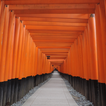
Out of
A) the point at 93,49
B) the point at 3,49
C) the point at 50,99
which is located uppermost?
the point at 93,49

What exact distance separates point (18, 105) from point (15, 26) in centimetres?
395

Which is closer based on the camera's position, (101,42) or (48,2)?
(101,42)

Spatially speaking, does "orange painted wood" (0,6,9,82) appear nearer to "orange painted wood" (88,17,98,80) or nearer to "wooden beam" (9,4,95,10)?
"wooden beam" (9,4,95,10)

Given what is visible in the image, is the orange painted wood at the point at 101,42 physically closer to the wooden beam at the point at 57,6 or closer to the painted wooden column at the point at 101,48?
the painted wooden column at the point at 101,48

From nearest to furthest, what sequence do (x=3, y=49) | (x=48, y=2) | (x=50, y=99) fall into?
(x=3, y=49)
(x=48, y=2)
(x=50, y=99)

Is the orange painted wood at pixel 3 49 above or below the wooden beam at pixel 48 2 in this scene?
below

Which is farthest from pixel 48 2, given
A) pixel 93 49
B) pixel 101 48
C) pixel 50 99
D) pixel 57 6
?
pixel 50 99

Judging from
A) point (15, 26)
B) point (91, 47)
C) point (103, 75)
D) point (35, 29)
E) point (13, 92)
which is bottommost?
point (13, 92)

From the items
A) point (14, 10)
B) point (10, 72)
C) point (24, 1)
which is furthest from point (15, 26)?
point (10, 72)

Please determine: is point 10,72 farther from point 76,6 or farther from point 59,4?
point 76,6

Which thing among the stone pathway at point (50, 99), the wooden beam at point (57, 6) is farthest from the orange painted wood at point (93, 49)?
the stone pathway at point (50, 99)

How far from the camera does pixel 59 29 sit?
722 cm

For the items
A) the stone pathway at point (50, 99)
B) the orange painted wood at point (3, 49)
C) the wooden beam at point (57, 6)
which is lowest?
the stone pathway at point (50, 99)

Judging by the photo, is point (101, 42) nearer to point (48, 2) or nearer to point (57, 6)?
point (57, 6)
